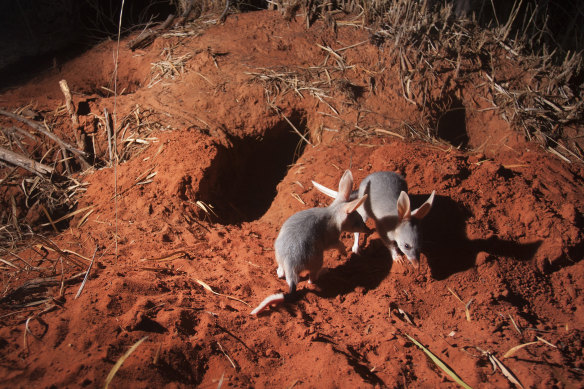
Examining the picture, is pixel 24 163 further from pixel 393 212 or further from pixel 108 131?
pixel 393 212

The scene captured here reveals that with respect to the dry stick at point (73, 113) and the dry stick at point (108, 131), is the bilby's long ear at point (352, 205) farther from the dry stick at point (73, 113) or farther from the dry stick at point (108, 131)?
the dry stick at point (73, 113)

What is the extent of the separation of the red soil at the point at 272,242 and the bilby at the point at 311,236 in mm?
179

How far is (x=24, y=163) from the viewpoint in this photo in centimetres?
385

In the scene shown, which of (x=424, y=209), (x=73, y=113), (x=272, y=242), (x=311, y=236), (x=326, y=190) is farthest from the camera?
(x=73, y=113)

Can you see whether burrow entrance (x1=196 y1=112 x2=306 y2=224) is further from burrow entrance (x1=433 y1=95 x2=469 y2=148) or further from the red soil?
burrow entrance (x1=433 y1=95 x2=469 y2=148)

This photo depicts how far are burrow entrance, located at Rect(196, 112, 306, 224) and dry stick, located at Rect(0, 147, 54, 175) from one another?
1578 millimetres

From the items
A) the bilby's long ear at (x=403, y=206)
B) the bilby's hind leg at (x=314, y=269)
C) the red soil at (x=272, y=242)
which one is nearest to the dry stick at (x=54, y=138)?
the red soil at (x=272, y=242)

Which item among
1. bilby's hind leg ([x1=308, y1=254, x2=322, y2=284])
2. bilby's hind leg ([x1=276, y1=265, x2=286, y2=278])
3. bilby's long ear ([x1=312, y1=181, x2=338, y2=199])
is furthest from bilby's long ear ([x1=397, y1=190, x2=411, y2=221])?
bilby's hind leg ([x1=276, y1=265, x2=286, y2=278])

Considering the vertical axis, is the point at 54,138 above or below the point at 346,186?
above

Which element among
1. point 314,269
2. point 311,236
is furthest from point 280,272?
point 311,236

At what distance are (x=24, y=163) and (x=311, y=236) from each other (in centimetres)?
304

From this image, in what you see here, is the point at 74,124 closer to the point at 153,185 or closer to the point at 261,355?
the point at 153,185

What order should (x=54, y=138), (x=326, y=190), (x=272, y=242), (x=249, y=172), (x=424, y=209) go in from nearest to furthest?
(x=424, y=209) < (x=272, y=242) < (x=326, y=190) < (x=54, y=138) < (x=249, y=172)

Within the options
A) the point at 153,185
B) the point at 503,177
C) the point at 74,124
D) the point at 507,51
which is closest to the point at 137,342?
the point at 153,185
